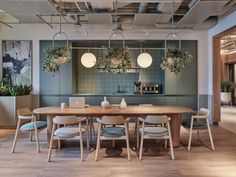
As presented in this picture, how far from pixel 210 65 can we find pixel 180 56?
3.42 meters

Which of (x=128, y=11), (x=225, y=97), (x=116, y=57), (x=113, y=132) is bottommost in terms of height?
(x=113, y=132)

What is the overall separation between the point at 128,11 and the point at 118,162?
3.67m

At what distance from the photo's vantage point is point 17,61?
27.2ft

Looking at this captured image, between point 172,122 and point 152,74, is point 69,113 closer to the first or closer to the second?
point 172,122

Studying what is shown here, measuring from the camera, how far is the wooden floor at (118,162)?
3.86 meters

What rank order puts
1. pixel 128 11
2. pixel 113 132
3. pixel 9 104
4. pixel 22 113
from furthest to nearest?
pixel 9 104
pixel 128 11
pixel 22 113
pixel 113 132

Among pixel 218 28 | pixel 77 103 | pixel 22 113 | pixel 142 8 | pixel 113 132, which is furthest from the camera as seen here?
pixel 218 28

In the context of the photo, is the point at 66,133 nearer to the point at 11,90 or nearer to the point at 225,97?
the point at 11,90

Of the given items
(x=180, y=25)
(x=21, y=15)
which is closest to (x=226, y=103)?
(x=180, y=25)

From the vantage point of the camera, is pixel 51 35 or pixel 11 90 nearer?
pixel 11 90

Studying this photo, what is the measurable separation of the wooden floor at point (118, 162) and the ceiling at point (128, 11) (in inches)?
107

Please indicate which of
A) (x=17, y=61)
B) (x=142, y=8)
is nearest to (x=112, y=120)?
(x=142, y=8)

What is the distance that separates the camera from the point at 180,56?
5242 mm

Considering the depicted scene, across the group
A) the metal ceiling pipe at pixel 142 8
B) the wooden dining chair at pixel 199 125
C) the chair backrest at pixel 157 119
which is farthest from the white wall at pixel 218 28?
the chair backrest at pixel 157 119
